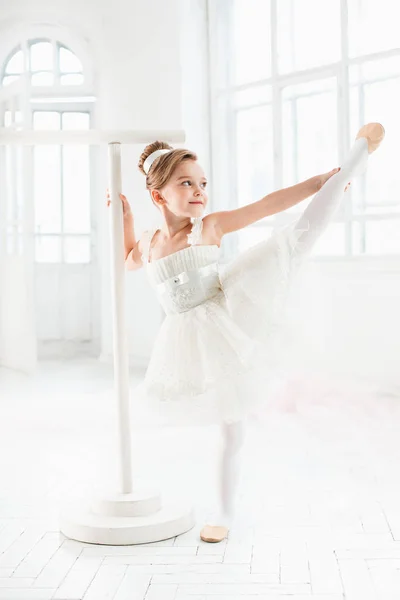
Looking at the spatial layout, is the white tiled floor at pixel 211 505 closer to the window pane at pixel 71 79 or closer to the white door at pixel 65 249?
the white door at pixel 65 249

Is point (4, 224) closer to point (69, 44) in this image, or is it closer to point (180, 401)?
point (69, 44)

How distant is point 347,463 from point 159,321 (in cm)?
221

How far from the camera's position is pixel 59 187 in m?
6.11

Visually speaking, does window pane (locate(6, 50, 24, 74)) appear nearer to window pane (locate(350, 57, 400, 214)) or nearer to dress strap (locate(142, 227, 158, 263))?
window pane (locate(350, 57, 400, 214))

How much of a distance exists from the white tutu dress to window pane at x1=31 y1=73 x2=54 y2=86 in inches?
160

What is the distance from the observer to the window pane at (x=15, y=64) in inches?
220

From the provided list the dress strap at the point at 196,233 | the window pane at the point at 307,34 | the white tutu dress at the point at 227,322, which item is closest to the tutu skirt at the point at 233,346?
the white tutu dress at the point at 227,322

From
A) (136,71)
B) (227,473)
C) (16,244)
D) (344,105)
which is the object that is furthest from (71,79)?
(227,473)

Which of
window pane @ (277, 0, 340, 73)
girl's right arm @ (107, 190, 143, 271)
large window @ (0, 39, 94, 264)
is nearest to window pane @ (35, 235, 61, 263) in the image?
large window @ (0, 39, 94, 264)

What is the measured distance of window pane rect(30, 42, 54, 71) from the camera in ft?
18.6

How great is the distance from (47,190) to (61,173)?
18 centimetres

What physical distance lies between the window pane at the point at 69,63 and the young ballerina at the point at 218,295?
12.5ft

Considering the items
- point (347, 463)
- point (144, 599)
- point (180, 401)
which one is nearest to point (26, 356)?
point (347, 463)

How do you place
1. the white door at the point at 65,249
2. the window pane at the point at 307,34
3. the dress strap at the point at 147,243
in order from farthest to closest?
the white door at the point at 65,249, the window pane at the point at 307,34, the dress strap at the point at 147,243
